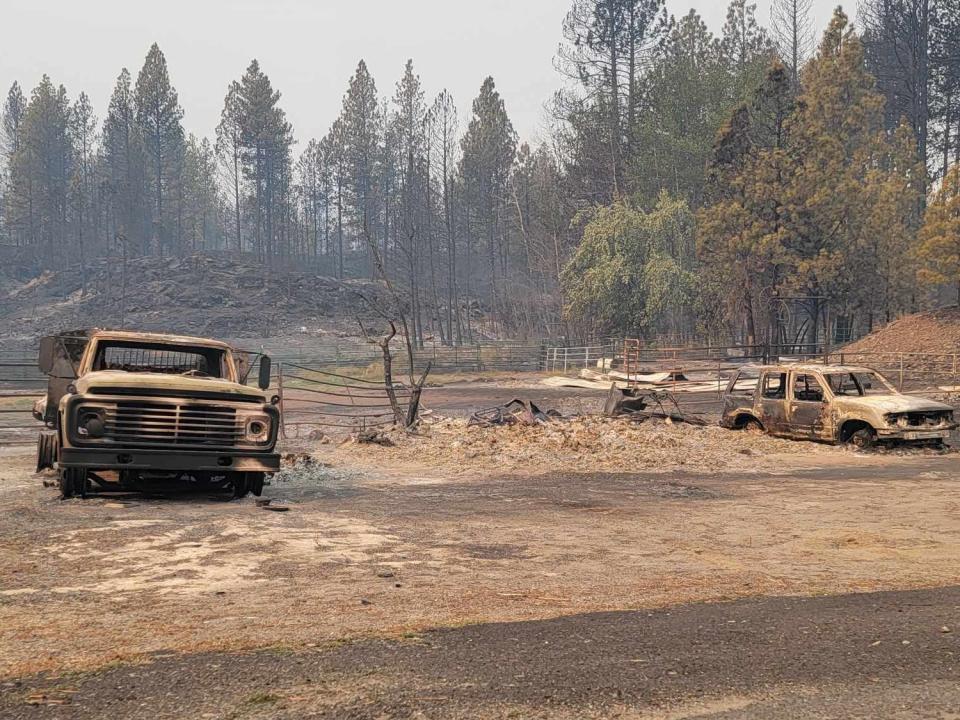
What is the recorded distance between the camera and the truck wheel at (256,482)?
36.0 ft

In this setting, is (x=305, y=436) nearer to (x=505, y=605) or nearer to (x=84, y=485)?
(x=84, y=485)

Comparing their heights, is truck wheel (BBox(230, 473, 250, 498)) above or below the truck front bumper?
below

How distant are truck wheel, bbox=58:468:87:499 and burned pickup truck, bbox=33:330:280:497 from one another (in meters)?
0.01

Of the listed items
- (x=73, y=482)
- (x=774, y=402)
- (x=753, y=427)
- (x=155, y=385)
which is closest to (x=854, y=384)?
(x=774, y=402)

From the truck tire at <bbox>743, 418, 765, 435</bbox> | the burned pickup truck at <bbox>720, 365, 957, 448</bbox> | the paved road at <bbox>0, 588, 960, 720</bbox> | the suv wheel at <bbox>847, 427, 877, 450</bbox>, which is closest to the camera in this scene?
the paved road at <bbox>0, 588, 960, 720</bbox>

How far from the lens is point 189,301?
7688 centimetres

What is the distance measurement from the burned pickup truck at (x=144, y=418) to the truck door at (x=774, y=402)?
11.2 m

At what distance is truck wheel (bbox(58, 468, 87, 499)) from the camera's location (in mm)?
10195

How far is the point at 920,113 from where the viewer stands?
6475 cm

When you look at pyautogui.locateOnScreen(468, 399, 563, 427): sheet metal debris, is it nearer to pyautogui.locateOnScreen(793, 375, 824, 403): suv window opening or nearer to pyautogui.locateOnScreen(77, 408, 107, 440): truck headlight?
pyautogui.locateOnScreen(793, 375, 824, 403): suv window opening

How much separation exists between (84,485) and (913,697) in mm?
9013

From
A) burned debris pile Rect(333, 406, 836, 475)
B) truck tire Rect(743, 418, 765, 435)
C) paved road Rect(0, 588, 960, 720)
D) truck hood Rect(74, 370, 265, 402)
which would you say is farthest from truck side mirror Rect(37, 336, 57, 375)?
truck tire Rect(743, 418, 765, 435)

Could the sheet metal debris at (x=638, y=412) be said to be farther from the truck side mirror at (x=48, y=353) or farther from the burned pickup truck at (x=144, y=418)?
the truck side mirror at (x=48, y=353)

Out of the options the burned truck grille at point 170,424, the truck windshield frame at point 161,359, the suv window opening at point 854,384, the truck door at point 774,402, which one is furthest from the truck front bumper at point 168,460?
the suv window opening at point 854,384
